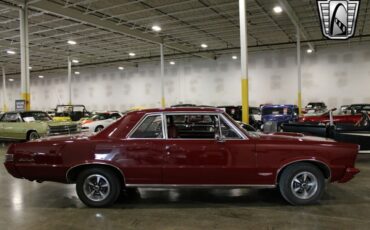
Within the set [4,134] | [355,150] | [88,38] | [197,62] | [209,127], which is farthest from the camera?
[197,62]

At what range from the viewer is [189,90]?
32719 millimetres

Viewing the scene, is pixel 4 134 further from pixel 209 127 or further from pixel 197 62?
pixel 197 62

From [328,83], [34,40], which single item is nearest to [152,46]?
[34,40]

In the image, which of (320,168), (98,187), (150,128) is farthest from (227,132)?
(98,187)

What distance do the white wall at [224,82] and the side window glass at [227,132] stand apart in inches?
935

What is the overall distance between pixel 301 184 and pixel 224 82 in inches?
1032

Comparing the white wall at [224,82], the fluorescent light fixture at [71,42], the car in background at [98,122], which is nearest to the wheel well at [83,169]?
the car in background at [98,122]

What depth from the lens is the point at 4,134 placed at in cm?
1430

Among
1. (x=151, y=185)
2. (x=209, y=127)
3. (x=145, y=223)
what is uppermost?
(x=209, y=127)

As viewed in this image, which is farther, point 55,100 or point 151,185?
point 55,100

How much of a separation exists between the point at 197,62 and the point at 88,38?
39.3 feet

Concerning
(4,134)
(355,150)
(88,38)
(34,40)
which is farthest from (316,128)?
(34,40)

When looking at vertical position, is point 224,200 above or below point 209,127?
below

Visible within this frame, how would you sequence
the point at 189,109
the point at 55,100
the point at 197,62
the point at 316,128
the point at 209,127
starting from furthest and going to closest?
1. the point at 55,100
2. the point at 197,62
3. the point at 316,128
4. the point at 209,127
5. the point at 189,109
